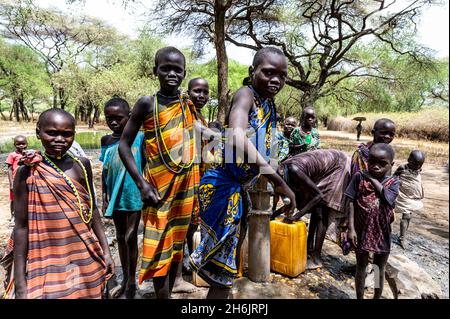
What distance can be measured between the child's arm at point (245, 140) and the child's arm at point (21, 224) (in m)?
1.07

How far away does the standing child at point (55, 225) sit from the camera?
150cm

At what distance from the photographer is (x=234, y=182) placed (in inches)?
71.2

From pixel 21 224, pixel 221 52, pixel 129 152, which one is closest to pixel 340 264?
pixel 129 152

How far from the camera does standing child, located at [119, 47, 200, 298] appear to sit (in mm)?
1845

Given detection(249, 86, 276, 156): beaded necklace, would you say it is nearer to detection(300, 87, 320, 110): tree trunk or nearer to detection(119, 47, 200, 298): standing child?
detection(119, 47, 200, 298): standing child

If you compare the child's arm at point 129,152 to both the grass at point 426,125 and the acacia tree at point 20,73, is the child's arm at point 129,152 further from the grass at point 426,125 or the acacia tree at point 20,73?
the acacia tree at point 20,73

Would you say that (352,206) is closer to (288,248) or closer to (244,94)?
(288,248)

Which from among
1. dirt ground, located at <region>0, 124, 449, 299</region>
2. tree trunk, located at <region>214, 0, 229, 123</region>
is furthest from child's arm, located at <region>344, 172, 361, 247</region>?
tree trunk, located at <region>214, 0, 229, 123</region>

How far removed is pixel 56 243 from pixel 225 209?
3.02 feet
